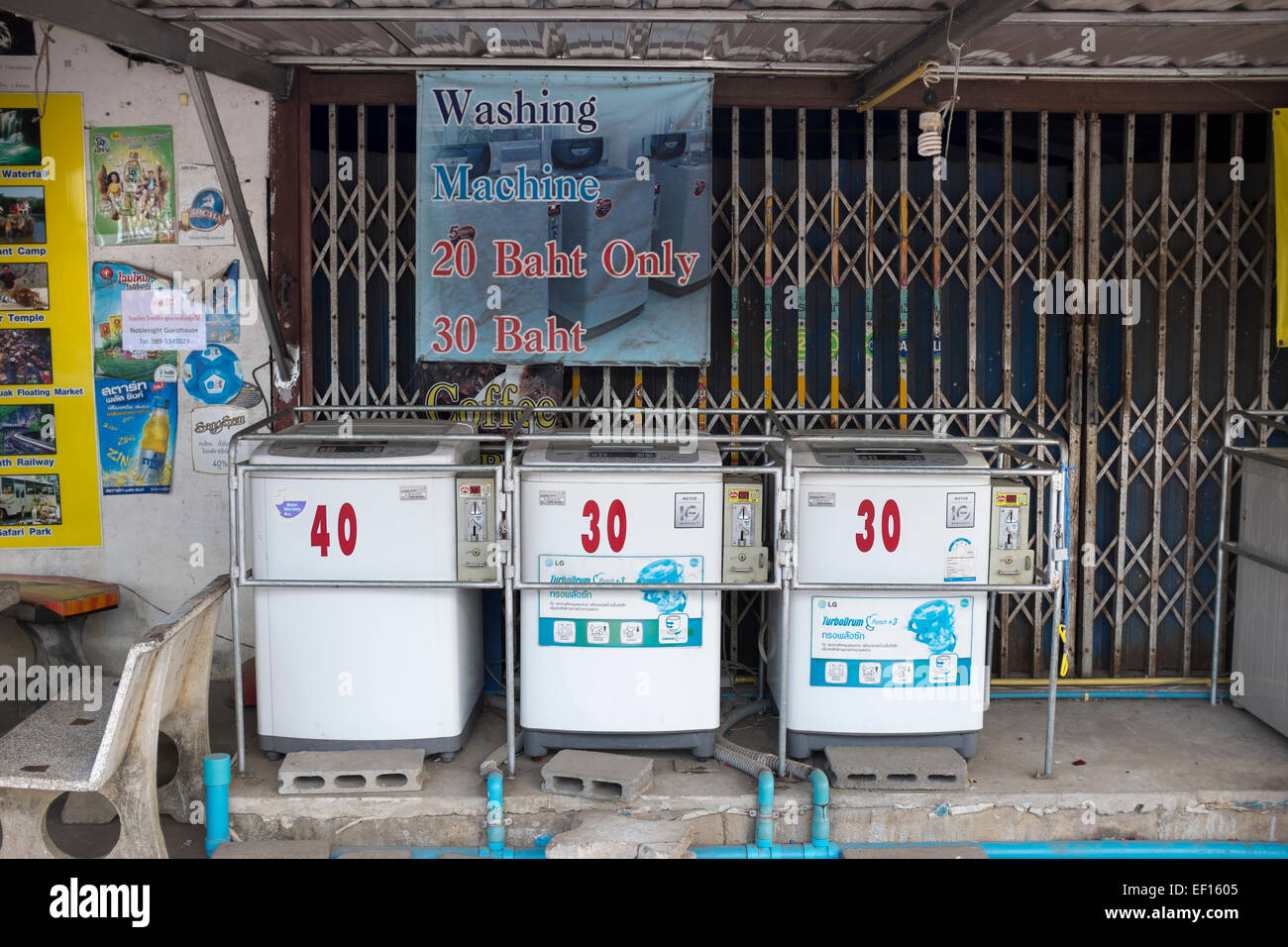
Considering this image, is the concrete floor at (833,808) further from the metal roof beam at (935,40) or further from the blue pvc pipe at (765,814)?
the metal roof beam at (935,40)

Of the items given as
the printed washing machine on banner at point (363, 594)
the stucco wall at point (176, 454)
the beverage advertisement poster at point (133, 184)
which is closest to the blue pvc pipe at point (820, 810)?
the printed washing machine on banner at point (363, 594)

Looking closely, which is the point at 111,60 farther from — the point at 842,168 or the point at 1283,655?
the point at 1283,655

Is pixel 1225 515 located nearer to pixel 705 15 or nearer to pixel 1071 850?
pixel 1071 850

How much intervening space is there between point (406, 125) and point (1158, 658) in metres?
5.34

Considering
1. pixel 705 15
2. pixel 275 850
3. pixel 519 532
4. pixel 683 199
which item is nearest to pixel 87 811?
pixel 275 850

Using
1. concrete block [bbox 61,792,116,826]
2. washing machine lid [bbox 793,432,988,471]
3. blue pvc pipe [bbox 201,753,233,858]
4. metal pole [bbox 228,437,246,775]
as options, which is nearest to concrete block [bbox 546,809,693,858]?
blue pvc pipe [bbox 201,753,233,858]

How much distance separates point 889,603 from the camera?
5.22m

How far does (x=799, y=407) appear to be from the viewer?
21.4 ft

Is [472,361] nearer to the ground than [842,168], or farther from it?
nearer to the ground

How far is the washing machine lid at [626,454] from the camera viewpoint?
5.16 metres

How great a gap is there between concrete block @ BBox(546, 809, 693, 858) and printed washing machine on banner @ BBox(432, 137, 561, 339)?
273 centimetres

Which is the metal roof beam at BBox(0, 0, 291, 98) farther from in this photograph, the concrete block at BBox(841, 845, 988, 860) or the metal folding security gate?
the concrete block at BBox(841, 845, 988, 860)

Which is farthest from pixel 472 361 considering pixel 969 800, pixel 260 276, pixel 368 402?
pixel 969 800

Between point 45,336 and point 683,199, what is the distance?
3626 millimetres
